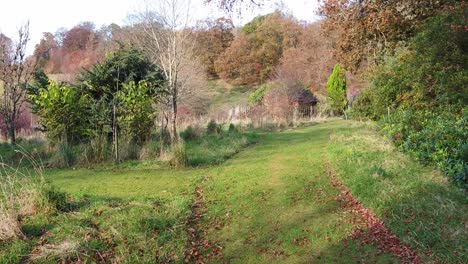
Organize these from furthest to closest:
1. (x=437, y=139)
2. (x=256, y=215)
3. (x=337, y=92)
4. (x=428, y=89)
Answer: (x=337, y=92)
(x=428, y=89)
(x=437, y=139)
(x=256, y=215)

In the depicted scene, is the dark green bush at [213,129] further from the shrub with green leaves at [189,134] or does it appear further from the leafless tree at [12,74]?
the leafless tree at [12,74]

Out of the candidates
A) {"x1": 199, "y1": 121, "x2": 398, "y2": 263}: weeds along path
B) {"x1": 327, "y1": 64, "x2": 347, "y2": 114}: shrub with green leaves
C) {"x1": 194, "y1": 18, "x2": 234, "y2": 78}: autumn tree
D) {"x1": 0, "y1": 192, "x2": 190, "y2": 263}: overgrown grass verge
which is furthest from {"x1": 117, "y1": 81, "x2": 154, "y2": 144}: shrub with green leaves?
{"x1": 194, "y1": 18, "x2": 234, "y2": 78}: autumn tree

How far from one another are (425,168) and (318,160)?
225 centimetres

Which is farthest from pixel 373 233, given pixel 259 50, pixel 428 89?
pixel 259 50

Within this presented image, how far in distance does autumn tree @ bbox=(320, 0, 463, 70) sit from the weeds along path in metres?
4.70

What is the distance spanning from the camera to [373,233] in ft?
13.3

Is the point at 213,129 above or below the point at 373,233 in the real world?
above

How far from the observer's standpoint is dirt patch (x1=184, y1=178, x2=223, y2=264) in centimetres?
365

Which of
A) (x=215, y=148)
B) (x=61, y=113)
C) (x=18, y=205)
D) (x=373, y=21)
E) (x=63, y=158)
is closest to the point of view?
(x=18, y=205)

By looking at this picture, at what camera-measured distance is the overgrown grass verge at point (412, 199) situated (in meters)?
3.61

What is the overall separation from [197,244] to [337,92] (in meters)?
20.1

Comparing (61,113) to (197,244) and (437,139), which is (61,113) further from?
(437,139)

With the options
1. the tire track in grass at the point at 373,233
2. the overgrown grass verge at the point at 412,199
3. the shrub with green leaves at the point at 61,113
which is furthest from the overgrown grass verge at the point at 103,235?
the shrub with green leaves at the point at 61,113

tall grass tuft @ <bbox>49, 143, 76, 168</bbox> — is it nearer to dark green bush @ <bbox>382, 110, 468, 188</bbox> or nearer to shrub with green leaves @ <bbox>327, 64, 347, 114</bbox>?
dark green bush @ <bbox>382, 110, 468, 188</bbox>
